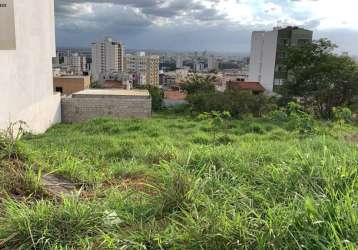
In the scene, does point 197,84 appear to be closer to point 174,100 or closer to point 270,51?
point 174,100

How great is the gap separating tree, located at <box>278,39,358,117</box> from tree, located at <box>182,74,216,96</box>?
1047 centimetres

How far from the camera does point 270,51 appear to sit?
37.3 meters

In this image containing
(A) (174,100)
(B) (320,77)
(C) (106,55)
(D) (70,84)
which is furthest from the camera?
(C) (106,55)

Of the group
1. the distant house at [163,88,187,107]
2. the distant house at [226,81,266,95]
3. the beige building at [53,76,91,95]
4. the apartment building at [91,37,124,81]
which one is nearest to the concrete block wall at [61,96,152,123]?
the distant house at [226,81,266,95]

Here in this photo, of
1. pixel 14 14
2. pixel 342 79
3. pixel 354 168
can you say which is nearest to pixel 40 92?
pixel 14 14

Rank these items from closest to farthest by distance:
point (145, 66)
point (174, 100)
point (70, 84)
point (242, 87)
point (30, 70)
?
point (30, 70), point (70, 84), point (242, 87), point (174, 100), point (145, 66)

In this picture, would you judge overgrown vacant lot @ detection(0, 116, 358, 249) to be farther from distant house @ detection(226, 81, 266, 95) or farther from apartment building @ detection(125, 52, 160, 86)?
apartment building @ detection(125, 52, 160, 86)

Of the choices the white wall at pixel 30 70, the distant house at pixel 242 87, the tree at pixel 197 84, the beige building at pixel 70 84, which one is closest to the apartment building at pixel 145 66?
the tree at pixel 197 84

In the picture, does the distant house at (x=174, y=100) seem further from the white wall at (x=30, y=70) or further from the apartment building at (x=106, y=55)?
the apartment building at (x=106, y=55)

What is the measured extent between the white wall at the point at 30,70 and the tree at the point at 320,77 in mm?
11304

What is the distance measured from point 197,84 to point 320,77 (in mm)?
13572

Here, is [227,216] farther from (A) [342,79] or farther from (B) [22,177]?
(A) [342,79]

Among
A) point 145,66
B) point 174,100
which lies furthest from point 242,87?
point 145,66

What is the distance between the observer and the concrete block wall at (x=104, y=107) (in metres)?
14.3
